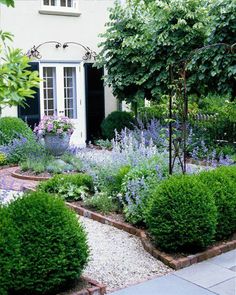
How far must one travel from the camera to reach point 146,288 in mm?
4141

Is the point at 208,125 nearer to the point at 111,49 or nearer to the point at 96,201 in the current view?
the point at 111,49

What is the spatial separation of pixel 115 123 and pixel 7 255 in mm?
9886

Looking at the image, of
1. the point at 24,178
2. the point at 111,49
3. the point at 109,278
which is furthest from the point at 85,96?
the point at 109,278

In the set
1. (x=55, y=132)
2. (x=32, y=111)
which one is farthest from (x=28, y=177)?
(x=32, y=111)

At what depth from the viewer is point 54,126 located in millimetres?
9766

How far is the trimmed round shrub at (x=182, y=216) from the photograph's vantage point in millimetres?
4746

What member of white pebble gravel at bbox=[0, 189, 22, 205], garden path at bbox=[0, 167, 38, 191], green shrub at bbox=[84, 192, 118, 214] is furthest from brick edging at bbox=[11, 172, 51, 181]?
green shrub at bbox=[84, 192, 118, 214]

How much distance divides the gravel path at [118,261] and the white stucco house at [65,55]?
7082 millimetres

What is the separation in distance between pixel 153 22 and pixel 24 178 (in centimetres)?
539

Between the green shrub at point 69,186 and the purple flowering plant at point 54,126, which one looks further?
the purple flowering plant at point 54,126

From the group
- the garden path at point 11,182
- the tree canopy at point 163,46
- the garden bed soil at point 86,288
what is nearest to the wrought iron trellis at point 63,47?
the tree canopy at point 163,46

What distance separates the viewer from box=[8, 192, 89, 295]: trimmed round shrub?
372 cm

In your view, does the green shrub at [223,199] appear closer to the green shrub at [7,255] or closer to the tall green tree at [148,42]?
the green shrub at [7,255]

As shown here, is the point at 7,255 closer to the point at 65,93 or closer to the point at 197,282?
the point at 197,282
